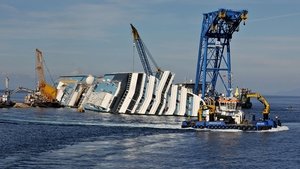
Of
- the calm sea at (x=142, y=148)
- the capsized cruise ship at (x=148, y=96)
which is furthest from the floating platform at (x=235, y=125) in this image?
the capsized cruise ship at (x=148, y=96)

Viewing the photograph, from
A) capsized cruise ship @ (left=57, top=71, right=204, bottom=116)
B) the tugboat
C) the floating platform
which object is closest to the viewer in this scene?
the floating platform

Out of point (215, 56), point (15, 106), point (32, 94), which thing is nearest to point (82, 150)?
point (215, 56)

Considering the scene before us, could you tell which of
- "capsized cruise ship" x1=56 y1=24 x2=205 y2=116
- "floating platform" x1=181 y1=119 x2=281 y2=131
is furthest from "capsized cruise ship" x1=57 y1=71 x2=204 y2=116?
"floating platform" x1=181 y1=119 x2=281 y2=131

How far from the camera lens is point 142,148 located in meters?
61.8

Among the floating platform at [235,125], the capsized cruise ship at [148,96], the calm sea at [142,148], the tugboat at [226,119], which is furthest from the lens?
the capsized cruise ship at [148,96]

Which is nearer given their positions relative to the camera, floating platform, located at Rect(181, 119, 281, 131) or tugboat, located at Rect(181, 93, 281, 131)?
floating platform, located at Rect(181, 119, 281, 131)

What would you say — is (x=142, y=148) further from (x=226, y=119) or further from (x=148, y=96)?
(x=148, y=96)

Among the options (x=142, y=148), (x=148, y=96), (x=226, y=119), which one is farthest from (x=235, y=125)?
(x=148, y=96)

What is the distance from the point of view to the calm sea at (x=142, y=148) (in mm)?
50938

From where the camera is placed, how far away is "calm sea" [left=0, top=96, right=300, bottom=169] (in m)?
50.9

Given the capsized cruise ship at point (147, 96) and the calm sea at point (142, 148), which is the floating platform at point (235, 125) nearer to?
the calm sea at point (142, 148)

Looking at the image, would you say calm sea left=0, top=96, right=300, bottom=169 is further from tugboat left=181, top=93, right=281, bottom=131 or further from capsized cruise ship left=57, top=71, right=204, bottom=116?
capsized cruise ship left=57, top=71, right=204, bottom=116

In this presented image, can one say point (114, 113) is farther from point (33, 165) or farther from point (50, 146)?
point (33, 165)

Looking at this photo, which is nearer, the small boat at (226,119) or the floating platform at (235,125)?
the floating platform at (235,125)
